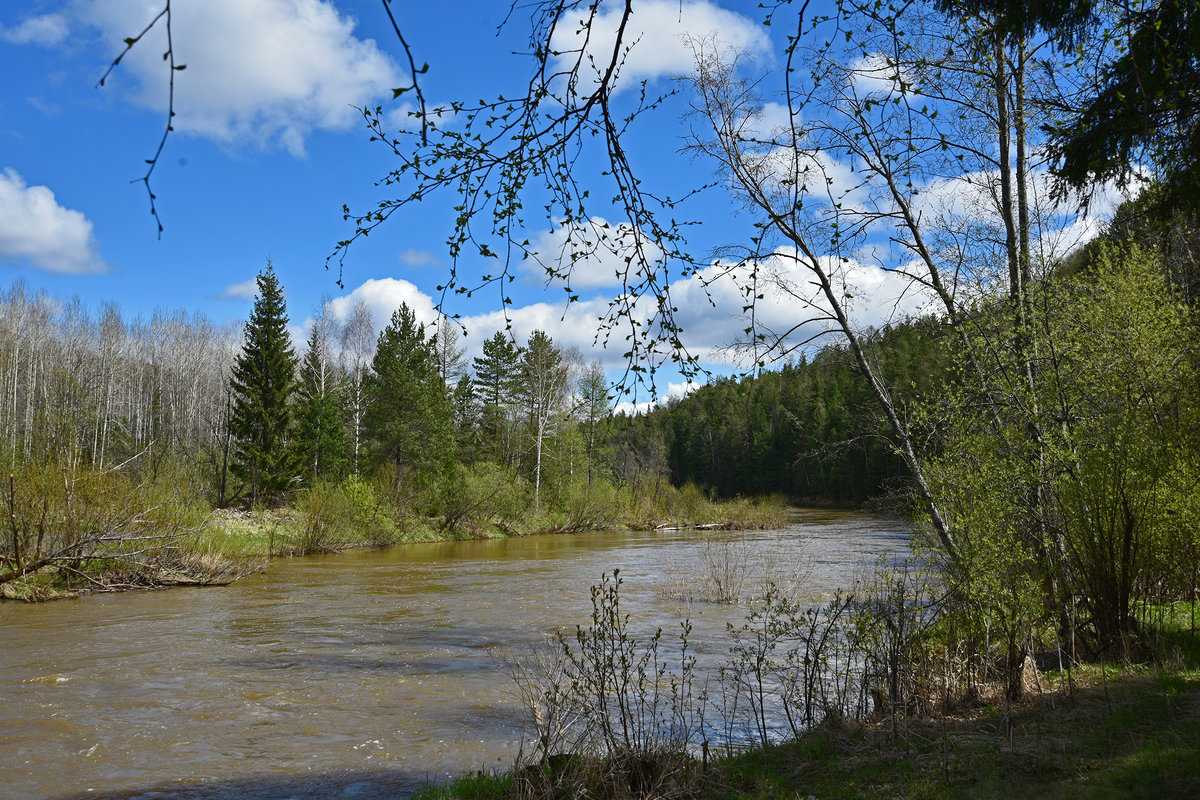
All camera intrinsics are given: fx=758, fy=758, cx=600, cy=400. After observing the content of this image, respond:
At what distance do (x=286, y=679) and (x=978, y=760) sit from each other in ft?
26.8

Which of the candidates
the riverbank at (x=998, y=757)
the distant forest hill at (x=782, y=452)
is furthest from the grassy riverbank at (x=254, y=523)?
the riverbank at (x=998, y=757)

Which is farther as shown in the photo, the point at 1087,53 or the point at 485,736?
the point at 485,736

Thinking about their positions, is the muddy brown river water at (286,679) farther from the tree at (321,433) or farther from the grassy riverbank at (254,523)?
the tree at (321,433)

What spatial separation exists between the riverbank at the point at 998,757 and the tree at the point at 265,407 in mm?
33436

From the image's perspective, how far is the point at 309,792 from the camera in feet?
20.3

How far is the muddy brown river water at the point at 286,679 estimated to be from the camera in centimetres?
669

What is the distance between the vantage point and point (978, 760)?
5016mm

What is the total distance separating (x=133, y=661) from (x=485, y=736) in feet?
20.1

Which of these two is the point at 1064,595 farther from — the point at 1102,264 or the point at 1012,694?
the point at 1102,264

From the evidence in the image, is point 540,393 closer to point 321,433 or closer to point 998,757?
point 321,433

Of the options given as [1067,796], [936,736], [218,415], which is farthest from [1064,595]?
[218,415]

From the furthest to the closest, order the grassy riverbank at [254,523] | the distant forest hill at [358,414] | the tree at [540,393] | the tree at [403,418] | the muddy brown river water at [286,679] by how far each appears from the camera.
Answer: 1. the tree at [403,418]
2. the tree at [540,393]
3. the distant forest hill at [358,414]
4. the grassy riverbank at [254,523]
5. the muddy brown river water at [286,679]

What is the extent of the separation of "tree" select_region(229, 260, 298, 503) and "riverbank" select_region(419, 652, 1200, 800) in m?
33.4

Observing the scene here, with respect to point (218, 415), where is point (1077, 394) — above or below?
below
